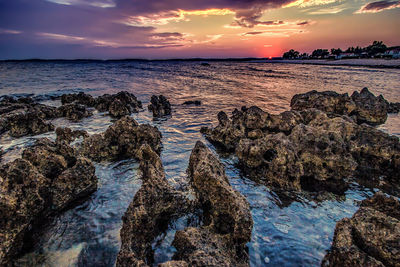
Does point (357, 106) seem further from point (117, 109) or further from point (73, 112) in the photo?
point (73, 112)

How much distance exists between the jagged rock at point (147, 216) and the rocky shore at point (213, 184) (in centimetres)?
2

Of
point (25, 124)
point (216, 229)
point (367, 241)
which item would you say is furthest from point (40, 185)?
point (25, 124)

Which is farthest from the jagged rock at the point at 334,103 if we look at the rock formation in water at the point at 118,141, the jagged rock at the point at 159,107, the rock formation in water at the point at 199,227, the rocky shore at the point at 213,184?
the rock formation in water at the point at 199,227

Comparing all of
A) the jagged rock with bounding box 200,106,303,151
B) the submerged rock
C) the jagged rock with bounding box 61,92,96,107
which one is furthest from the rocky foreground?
the submerged rock

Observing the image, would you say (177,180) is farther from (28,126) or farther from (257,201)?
(28,126)

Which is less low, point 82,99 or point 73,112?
point 82,99

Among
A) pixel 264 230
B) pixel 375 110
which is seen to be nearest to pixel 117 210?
pixel 264 230

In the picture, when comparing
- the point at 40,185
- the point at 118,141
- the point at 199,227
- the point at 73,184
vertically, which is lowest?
the point at 199,227

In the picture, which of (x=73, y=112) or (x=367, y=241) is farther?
(x=73, y=112)

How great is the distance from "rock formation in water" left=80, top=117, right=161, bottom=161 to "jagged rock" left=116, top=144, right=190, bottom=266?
2537 mm

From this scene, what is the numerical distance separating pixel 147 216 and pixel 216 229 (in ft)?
3.82

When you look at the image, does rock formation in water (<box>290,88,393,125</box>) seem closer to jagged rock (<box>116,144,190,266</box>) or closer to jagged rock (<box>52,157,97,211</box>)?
jagged rock (<box>116,144,190,266</box>)

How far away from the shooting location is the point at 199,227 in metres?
3.31

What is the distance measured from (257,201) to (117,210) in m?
3.20
